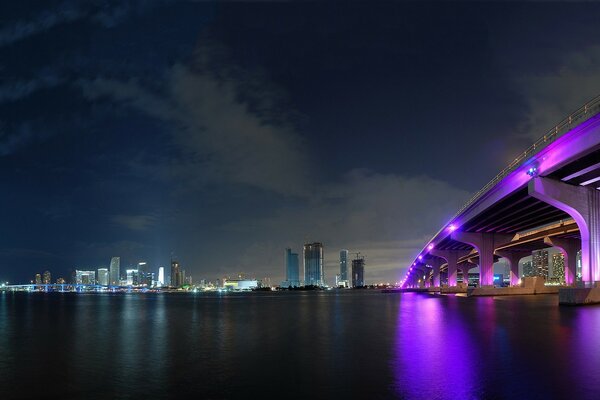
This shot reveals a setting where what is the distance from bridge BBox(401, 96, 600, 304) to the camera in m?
41.5

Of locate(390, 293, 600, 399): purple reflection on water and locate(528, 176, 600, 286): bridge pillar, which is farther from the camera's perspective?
locate(528, 176, 600, 286): bridge pillar

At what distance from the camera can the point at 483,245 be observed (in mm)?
98188

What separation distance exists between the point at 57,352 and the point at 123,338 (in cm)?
594

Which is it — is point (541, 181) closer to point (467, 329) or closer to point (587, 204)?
point (587, 204)

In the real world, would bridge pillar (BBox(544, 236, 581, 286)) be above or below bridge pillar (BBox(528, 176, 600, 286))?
below

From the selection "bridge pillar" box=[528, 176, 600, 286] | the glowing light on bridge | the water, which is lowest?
the water

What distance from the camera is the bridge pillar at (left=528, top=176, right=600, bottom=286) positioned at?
46469 mm

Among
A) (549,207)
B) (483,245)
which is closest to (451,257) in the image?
(483,245)

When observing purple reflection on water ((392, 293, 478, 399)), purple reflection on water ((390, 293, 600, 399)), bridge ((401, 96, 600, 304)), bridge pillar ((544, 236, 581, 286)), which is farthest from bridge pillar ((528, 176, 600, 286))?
bridge pillar ((544, 236, 581, 286))

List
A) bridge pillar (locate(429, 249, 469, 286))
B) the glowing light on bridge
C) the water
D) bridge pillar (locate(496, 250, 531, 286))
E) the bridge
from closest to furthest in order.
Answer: the water < the bridge < the glowing light on bridge < bridge pillar (locate(496, 250, 531, 286)) < bridge pillar (locate(429, 249, 469, 286))

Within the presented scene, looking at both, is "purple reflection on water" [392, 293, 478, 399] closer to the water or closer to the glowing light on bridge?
the water

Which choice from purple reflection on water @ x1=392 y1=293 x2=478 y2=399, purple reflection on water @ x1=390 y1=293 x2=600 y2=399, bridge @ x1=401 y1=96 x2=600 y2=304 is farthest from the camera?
bridge @ x1=401 y1=96 x2=600 y2=304

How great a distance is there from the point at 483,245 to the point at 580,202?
167ft

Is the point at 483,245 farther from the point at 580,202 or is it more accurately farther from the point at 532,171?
the point at 532,171
